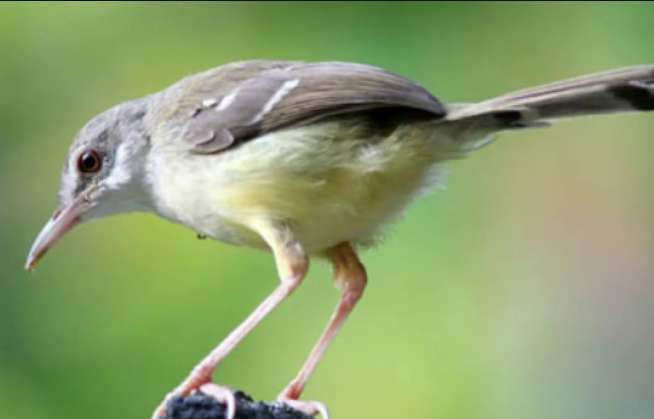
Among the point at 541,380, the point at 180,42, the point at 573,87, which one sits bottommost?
the point at 541,380

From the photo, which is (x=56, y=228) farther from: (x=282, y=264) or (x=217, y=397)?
(x=217, y=397)

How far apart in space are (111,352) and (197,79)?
144cm

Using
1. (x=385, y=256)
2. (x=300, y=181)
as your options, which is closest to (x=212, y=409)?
(x=300, y=181)

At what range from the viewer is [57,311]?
4070 millimetres

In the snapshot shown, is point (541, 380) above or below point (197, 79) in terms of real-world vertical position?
below

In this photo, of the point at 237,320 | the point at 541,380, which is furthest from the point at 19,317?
the point at 541,380

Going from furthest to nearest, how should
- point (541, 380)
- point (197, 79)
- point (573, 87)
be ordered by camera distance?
point (541, 380), point (197, 79), point (573, 87)

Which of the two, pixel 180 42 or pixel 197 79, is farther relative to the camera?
pixel 180 42

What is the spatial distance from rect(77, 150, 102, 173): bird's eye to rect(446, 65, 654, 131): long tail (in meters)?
0.84

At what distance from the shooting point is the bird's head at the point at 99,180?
9.11 feet

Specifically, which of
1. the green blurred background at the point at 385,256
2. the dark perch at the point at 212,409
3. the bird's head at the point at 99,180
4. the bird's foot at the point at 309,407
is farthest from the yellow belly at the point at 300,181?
the green blurred background at the point at 385,256

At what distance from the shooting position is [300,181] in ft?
8.55

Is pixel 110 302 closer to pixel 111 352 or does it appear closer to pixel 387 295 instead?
pixel 111 352

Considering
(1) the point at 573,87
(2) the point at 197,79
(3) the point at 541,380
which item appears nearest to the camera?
(1) the point at 573,87
